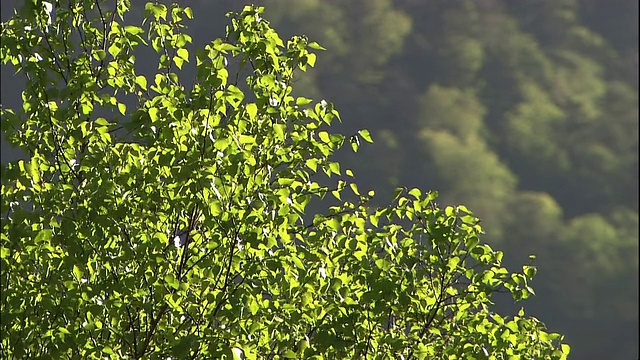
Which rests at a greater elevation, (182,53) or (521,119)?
(521,119)

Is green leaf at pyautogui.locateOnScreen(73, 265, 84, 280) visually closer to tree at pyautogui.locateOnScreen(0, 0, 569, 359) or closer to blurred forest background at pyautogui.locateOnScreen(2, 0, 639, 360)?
tree at pyautogui.locateOnScreen(0, 0, 569, 359)

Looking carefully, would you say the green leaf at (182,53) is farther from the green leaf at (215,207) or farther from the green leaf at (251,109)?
the green leaf at (215,207)

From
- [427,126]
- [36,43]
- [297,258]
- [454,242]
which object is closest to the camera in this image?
[297,258]

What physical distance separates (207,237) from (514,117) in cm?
7839

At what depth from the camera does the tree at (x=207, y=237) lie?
227 inches

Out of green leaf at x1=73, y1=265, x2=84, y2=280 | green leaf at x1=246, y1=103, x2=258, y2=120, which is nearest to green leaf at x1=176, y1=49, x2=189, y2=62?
green leaf at x1=246, y1=103, x2=258, y2=120

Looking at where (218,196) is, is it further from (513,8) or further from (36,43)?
(513,8)

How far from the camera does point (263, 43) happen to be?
6.42m

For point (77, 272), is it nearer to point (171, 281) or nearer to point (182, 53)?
point (171, 281)

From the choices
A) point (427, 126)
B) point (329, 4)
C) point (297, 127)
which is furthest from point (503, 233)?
point (297, 127)

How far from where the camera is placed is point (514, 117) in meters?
82.6

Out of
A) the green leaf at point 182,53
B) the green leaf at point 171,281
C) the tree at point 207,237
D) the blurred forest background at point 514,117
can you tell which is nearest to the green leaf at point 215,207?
the tree at point 207,237

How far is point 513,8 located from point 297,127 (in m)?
92.9

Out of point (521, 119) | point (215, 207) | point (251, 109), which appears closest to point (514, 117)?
point (521, 119)
